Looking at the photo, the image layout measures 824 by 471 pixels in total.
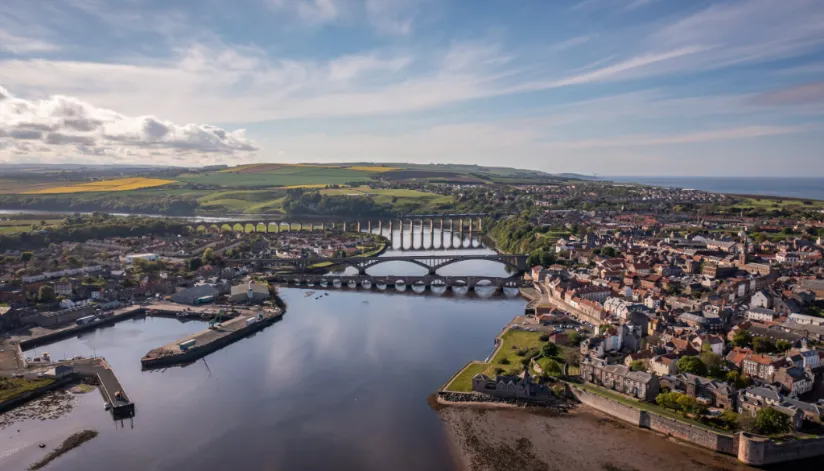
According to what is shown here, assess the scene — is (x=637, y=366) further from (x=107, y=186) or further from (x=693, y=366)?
(x=107, y=186)

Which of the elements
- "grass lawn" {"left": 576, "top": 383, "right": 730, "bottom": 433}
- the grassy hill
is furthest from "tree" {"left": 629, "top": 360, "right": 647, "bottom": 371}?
the grassy hill

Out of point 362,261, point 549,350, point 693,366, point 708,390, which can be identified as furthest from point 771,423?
point 362,261

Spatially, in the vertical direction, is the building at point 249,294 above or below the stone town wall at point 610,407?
below

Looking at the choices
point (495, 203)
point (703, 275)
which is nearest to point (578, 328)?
point (703, 275)

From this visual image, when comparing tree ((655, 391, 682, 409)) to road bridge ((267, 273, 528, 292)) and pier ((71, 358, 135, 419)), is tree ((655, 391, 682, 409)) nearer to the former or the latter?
pier ((71, 358, 135, 419))

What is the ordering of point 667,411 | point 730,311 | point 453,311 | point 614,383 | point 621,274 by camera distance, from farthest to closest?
point 621,274 → point 453,311 → point 730,311 → point 614,383 → point 667,411

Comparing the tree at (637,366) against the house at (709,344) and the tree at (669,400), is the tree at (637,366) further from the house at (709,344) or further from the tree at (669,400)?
the house at (709,344)

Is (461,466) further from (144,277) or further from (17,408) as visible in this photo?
(144,277)

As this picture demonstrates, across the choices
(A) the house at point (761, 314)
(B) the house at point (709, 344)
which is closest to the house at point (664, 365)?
(B) the house at point (709, 344)
